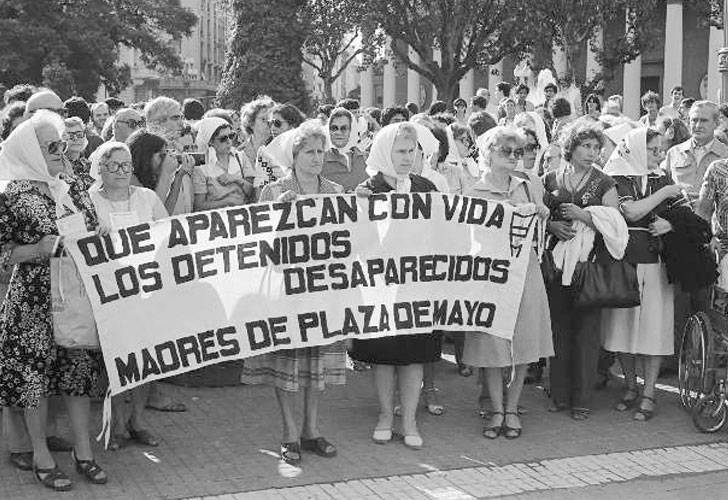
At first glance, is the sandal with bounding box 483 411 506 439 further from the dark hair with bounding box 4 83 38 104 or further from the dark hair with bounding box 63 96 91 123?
the dark hair with bounding box 63 96 91 123

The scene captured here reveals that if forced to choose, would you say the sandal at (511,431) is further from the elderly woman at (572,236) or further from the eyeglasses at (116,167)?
the eyeglasses at (116,167)

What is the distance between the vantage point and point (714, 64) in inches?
1410

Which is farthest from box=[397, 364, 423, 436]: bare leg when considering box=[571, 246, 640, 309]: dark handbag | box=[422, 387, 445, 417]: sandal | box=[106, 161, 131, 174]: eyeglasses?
box=[106, 161, 131, 174]: eyeglasses

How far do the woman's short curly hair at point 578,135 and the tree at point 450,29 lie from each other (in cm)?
1948

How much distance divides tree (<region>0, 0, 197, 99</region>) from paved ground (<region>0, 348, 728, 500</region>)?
36075 mm

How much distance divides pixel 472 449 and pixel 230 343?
5.30 feet

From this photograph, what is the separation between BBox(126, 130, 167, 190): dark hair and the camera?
6926mm

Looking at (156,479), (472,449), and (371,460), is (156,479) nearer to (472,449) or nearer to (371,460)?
(371,460)

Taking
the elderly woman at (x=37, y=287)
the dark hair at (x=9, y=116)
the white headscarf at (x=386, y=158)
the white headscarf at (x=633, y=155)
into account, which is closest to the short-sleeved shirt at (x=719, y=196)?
the white headscarf at (x=633, y=155)

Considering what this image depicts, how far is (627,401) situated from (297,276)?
273 centimetres

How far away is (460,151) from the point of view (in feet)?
31.3

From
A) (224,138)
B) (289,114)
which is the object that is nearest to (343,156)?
(289,114)

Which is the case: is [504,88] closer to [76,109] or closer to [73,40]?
[76,109]

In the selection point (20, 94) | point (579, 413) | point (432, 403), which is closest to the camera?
point (579, 413)
